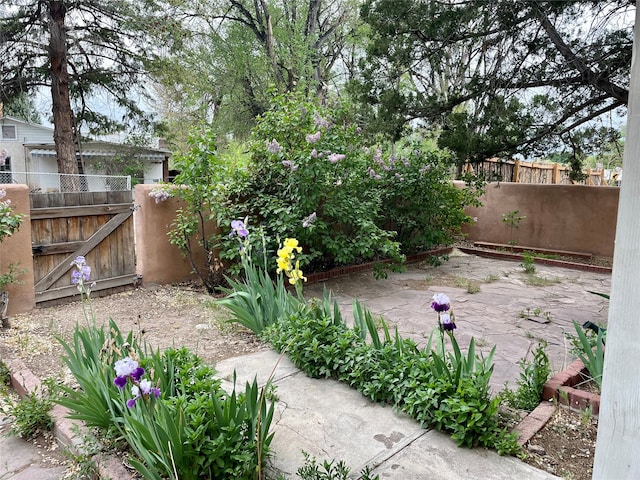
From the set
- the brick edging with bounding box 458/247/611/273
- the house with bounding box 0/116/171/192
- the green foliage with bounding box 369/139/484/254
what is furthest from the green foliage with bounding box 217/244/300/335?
the house with bounding box 0/116/171/192

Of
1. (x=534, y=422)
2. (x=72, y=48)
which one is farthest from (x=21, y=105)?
(x=534, y=422)

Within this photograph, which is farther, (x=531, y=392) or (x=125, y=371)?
(x=531, y=392)

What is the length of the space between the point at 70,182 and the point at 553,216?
34.9 ft

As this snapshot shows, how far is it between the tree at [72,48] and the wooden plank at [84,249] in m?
6.25

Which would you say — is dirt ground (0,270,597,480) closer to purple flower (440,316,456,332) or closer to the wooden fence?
purple flower (440,316,456,332)

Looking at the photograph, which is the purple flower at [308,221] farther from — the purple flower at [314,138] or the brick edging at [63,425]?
the brick edging at [63,425]

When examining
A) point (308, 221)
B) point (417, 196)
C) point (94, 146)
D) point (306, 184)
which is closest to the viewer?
point (308, 221)

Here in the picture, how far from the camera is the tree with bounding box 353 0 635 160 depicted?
5.88 metres

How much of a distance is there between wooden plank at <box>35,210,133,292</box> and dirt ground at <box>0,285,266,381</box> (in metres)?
0.28

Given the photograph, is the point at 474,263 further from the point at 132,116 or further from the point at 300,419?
the point at 132,116

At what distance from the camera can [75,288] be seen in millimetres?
5102

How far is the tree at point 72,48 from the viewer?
30.8 feet

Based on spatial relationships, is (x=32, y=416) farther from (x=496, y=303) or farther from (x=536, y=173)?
(x=536, y=173)

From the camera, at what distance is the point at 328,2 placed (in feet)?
57.9
